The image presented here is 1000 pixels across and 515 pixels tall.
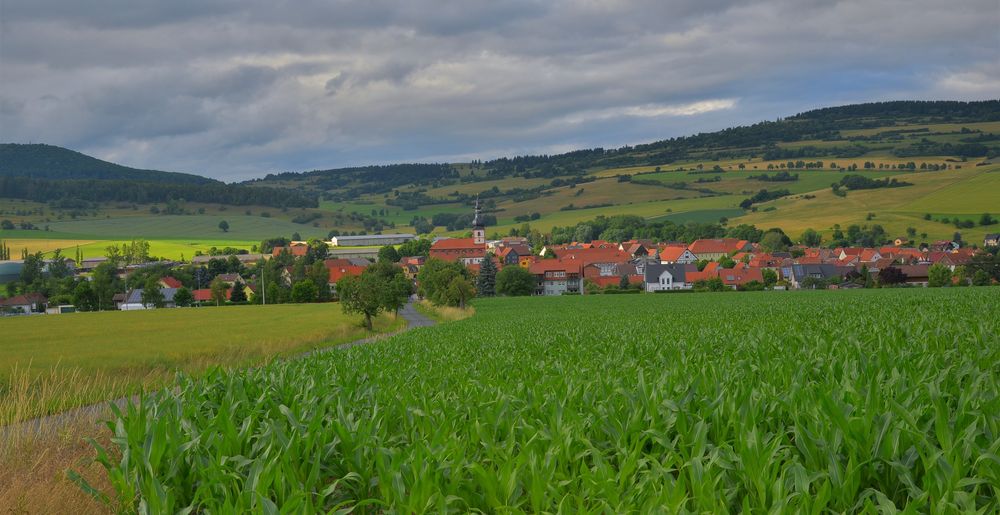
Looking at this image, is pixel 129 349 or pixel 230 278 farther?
pixel 230 278

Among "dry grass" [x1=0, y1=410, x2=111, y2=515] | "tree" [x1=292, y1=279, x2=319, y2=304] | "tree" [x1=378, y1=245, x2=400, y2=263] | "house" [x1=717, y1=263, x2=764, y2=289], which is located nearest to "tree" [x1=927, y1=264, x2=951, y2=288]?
"house" [x1=717, y1=263, x2=764, y2=289]

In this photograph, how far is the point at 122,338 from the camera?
42938 millimetres

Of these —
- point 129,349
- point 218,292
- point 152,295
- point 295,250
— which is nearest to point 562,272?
point 295,250

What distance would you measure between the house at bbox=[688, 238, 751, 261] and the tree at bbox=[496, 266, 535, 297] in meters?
49.4

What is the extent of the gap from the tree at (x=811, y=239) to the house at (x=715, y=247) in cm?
1012

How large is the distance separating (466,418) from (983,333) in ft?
34.7

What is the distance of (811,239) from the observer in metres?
151

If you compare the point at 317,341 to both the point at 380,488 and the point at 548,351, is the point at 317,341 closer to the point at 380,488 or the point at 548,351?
the point at 548,351

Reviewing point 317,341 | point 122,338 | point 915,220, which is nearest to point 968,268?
point 915,220

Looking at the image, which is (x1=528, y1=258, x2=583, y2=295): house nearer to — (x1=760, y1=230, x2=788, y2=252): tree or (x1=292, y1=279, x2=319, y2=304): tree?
(x1=760, y1=230, x2=788, y2=252): tree

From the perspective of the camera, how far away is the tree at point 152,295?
10300 centimetres

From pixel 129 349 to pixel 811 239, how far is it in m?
138

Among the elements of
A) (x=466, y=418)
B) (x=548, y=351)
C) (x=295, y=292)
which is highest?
(x=466, y=418)

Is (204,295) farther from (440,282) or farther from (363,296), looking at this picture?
(363,296)
